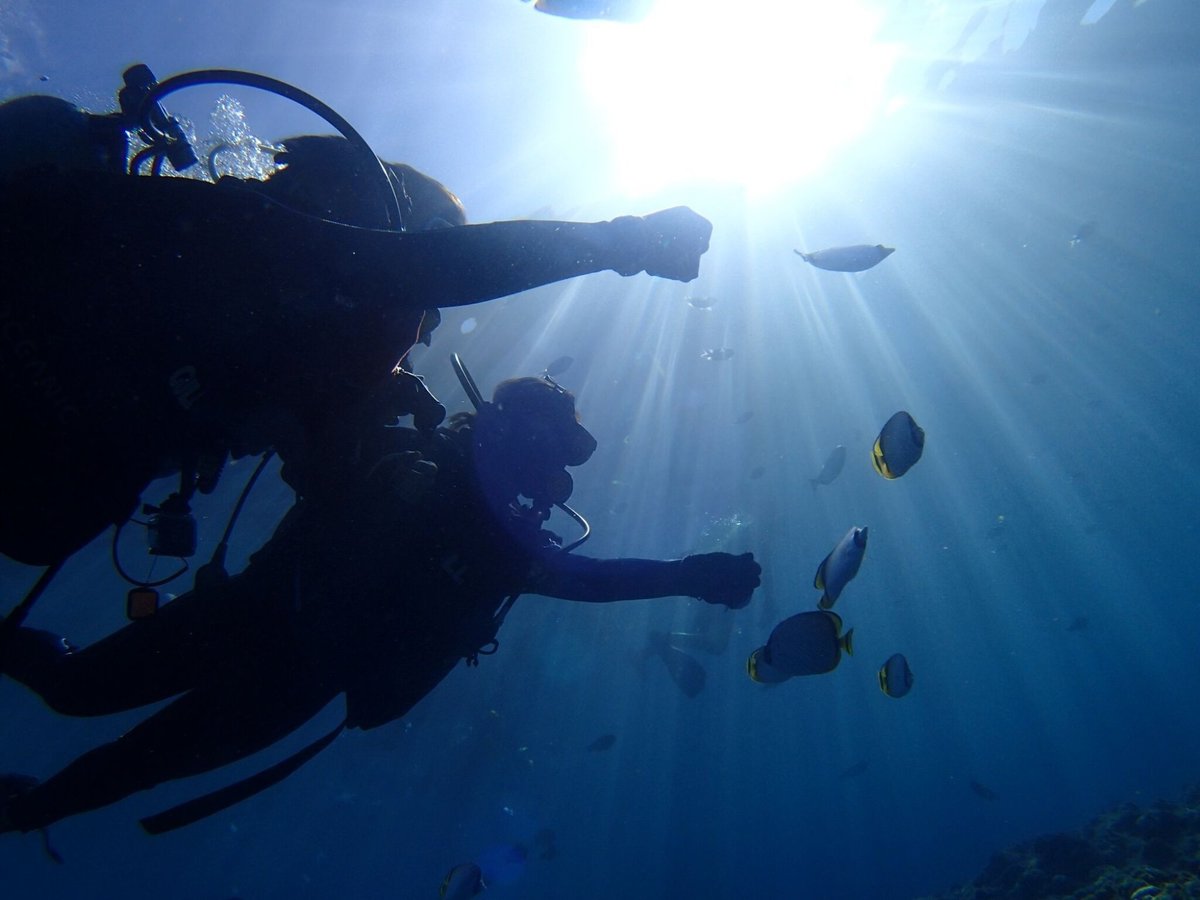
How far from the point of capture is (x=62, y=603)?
23094mm

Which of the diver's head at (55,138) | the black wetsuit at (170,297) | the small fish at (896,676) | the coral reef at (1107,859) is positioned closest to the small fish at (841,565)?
the small fish at (896,676)

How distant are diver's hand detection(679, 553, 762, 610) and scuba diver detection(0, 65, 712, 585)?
4.96 ft

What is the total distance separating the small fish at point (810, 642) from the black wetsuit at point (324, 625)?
1.05 metres

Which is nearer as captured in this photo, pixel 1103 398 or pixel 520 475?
pixel 520 475

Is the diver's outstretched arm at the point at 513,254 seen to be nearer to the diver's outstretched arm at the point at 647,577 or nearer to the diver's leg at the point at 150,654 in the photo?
the diver's outstretched arm at the point at 647,577

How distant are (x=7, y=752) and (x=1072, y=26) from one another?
6370 cm

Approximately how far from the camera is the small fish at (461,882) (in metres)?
9.13

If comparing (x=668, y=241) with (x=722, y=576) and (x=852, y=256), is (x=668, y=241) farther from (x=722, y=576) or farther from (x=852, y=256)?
(x=852, y=256)

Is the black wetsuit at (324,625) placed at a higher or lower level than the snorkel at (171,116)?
lower

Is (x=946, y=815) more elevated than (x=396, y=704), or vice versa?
(x=946, y=815)

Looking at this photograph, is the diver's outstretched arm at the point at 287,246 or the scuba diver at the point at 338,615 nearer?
the diver's outstretched arm at the point at 287,246

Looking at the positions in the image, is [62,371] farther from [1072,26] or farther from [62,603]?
[62,603]

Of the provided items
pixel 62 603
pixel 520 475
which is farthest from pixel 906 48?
pixel 62 603

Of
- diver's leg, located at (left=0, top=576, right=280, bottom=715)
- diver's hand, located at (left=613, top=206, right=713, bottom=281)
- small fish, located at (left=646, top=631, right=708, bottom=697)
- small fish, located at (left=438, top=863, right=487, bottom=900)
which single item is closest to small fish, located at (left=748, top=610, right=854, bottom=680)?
diver's hand, located at (left=613, top=206, right=713, bottom=281)
